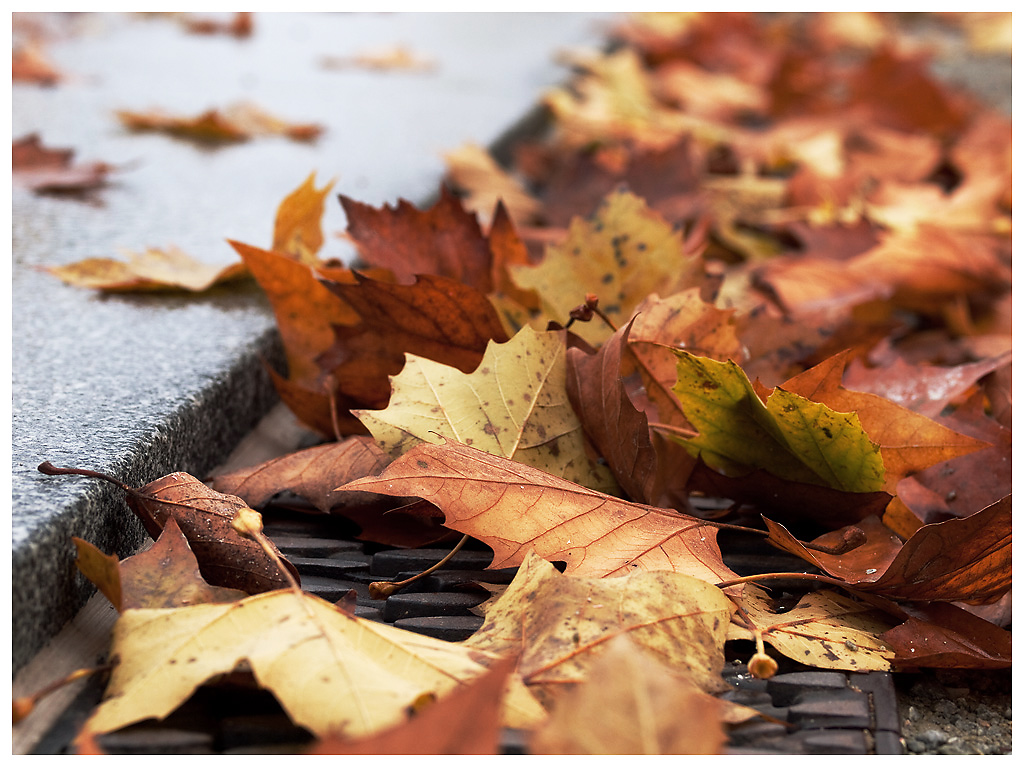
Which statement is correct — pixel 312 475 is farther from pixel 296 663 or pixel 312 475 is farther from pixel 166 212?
pixel 166 212

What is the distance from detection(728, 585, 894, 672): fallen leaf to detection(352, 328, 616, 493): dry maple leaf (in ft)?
0.62

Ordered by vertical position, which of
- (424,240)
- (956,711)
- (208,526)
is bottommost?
(956,711)

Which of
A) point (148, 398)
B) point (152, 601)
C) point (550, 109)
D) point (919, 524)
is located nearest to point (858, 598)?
point (919, 524)

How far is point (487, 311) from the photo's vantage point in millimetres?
910

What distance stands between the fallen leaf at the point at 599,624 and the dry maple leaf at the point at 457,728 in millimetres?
172

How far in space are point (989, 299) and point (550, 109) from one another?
1.33 meters

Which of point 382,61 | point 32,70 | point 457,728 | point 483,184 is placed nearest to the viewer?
point 457,728

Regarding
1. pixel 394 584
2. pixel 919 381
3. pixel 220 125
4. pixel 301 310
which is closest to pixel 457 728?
pixel 394 584

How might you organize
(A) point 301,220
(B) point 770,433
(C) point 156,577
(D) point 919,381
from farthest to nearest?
(A) point 301,220 → (D) point 919,381 → (B) point 770,433 → (C) point 156,577

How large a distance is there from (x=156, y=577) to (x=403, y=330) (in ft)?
1.16

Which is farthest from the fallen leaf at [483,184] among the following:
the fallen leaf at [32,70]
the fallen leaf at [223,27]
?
the fallen leaf at [223,27]

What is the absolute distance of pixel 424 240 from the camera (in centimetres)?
109

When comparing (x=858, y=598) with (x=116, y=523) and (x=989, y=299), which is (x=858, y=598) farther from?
(x=989, y=299)

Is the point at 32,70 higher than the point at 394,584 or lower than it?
higher
